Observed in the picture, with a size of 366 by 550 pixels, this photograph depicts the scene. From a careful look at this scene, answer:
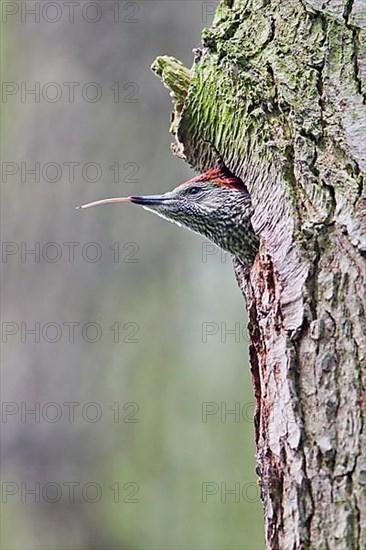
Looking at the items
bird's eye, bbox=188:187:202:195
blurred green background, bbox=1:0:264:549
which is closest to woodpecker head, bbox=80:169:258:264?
bird's eye, bbox=188:187:202:195

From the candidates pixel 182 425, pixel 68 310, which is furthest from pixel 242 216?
pixel 182 425

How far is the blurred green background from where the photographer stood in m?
4.06

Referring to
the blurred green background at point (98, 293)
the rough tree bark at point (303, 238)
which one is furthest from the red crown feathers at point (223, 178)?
the blurred green background at point (98, 293)

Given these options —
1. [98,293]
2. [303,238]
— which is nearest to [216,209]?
[303,238]

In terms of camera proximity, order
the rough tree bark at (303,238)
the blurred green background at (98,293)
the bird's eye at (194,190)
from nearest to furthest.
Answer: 1. the rough tree bark at (303,238)
2. the bird's eye at (194,190)
3. the blurred green background at (98,293)

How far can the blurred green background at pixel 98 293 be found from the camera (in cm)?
406

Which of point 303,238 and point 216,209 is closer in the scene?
point 303,238

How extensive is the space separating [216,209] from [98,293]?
200cm

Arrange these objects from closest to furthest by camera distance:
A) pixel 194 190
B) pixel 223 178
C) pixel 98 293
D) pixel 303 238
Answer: pixel 303 238 < pixel 223 178 < pixel 194 190 < pixel 98 293

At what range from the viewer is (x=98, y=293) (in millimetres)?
4156

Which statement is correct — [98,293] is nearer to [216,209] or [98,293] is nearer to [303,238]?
[216,209]

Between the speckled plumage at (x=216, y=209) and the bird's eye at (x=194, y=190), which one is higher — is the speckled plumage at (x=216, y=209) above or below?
below

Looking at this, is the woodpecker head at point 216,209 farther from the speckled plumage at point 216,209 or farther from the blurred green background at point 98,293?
the blurred green background at point 98,293

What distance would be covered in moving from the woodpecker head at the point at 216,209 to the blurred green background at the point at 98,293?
176 cm
